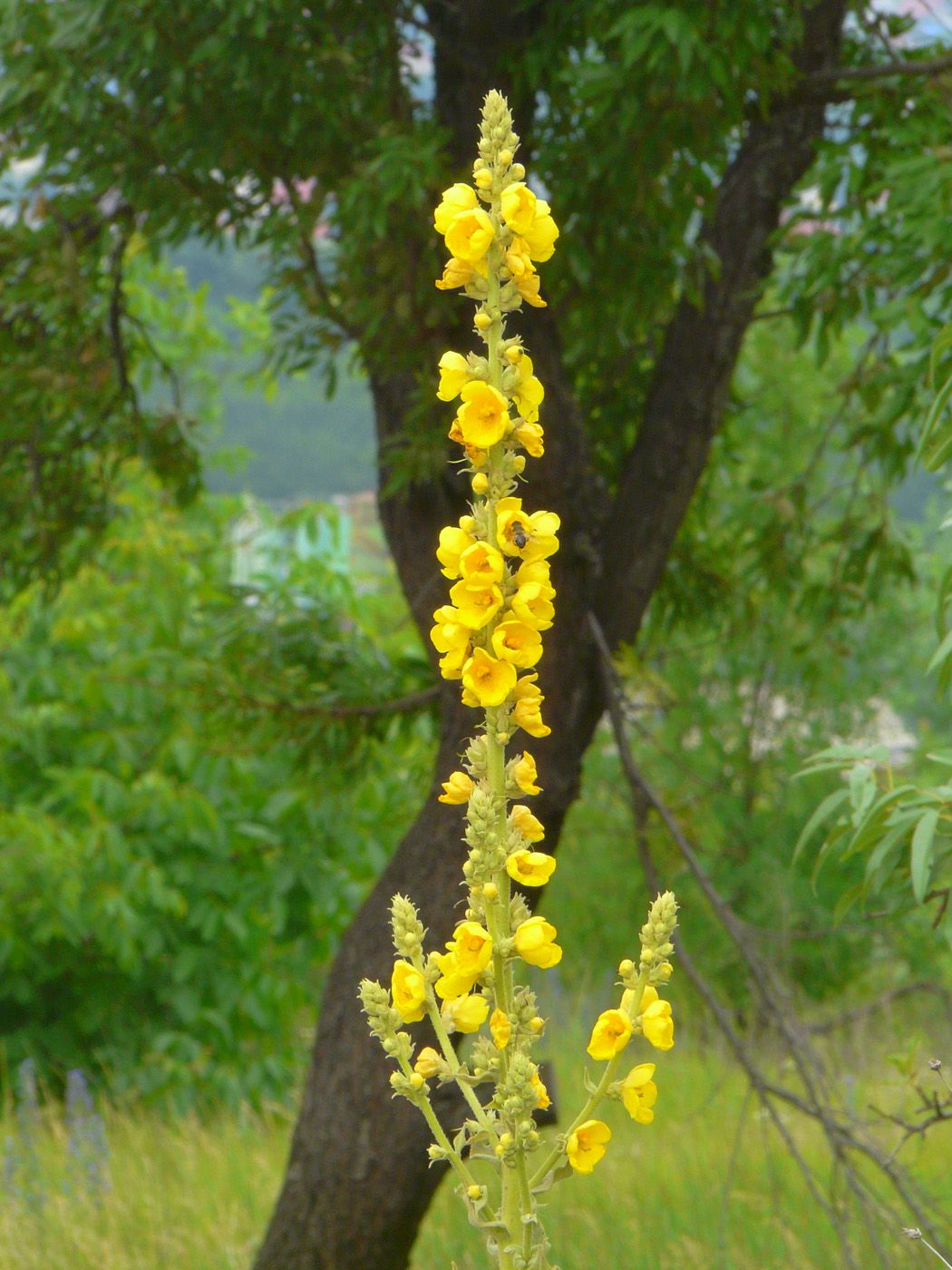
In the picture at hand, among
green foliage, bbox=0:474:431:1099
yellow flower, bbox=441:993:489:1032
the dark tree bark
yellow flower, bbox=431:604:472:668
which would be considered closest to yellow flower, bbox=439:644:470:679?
yellow flower, bbox=431:604:472:668

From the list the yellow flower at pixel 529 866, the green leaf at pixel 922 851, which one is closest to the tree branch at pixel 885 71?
the green leaf at pixel 922 851

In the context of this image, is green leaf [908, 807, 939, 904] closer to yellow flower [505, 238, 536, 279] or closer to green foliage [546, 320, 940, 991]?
yellow flower [505, 238, 536, 279]

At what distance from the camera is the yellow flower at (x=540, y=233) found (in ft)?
4.83

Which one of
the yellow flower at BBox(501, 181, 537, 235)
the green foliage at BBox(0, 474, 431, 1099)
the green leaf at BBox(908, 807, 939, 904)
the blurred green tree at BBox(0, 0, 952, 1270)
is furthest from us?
the green foliage at BBox(0, 474, 431, 1099)

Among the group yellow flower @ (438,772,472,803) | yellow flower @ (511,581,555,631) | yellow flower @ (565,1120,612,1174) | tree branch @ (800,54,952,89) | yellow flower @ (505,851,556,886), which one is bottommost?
yellow flower @ (565,1120,612,1174)

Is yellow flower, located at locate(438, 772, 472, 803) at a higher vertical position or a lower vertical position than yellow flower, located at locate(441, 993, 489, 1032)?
higher

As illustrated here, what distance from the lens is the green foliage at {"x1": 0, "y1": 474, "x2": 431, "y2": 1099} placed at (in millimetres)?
5531

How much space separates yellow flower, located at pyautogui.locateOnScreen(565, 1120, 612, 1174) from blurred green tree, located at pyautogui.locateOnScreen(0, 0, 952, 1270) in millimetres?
2158

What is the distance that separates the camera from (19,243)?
4.04 meters

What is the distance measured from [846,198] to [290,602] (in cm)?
218

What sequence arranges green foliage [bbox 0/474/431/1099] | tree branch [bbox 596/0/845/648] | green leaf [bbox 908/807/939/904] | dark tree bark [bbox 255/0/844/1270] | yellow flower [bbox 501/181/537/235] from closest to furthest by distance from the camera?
yellow flower [bbox 501/181/537/235]
green leaf [bbox 908/807/939/904]
dark tree bark [bbox 255/0/844/1270]
tree branch [bbox 596/0/845/648]
green foliage [bbox 0/474/431/1099]

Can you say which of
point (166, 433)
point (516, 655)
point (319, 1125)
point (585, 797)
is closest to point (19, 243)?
point (166, 433)

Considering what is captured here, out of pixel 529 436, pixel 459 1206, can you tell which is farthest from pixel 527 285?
pixel 459 1206

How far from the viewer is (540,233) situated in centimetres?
148
